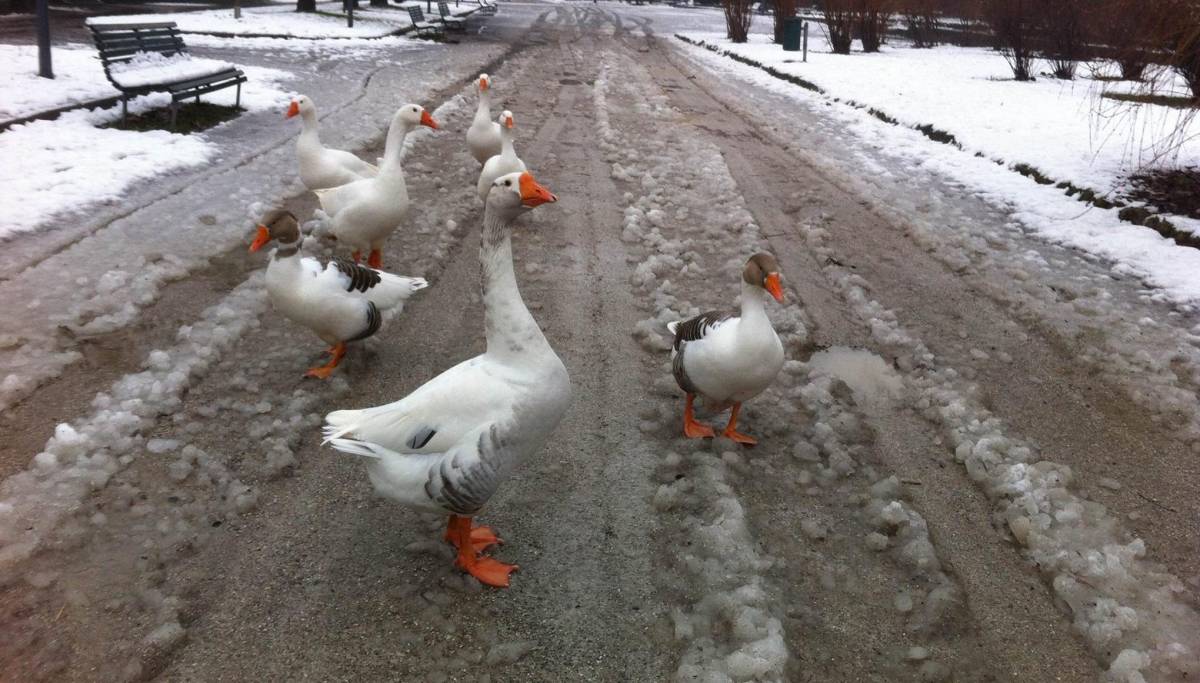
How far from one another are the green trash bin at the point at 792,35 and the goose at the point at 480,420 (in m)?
23.9

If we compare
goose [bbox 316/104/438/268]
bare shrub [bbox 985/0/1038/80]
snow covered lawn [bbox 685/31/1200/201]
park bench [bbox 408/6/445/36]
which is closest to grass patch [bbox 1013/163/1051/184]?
snow covered lawn [bbox 685/31/1200/201]

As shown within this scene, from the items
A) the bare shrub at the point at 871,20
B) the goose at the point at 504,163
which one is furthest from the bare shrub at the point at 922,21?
the goose at the point at 504,163

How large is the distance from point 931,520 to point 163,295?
5356 mm

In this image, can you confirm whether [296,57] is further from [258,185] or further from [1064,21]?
[1064,21]

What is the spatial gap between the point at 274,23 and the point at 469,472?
21.8m

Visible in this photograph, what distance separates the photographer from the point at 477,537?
3.47 meters

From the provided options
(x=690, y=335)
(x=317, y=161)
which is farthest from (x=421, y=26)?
(x=690, y=335)

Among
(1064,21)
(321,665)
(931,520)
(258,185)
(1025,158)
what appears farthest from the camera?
(1064,21)

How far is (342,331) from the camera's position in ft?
15.4

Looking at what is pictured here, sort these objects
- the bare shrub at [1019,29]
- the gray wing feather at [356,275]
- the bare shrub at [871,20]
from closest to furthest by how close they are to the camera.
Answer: the gray wing feather at [356,275], the bare shrub at [1019,29], the bare shrub at [871,20]

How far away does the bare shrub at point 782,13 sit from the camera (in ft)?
86.1

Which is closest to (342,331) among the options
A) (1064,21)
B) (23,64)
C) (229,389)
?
(229,389)

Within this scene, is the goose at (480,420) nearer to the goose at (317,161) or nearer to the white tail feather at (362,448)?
the white tail feather at (362,448)

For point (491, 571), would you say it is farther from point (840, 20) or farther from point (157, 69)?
point (840, 20)
